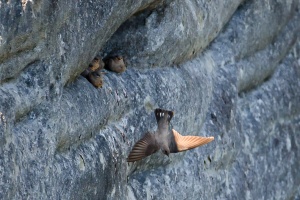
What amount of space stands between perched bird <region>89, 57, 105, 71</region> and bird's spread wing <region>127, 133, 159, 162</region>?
1.79 feet

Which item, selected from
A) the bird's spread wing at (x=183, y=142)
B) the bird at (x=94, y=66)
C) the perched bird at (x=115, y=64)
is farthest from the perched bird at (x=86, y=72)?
the bird's spread wing at (x=183, y=142)

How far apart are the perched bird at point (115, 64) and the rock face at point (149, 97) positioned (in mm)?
47

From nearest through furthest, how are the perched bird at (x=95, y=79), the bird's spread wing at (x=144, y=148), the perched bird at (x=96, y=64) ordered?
the perched bird at (x=95, y=79) < the perched bird at (x=96, y=64) < the bird's spread wing at (x=144, y=148)

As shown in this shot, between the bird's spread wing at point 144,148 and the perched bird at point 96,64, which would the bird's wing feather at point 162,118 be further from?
the perched bird at point 96,64

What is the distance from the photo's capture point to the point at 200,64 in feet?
27.1

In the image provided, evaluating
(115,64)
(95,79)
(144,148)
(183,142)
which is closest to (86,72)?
(95,79)

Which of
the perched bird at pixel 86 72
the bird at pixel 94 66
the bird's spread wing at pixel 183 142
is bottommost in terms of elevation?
the bird's spread wing at pixel 183 142

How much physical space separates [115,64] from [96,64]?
32 centimetres

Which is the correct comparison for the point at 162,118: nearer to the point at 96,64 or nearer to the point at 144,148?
the point at 144,148

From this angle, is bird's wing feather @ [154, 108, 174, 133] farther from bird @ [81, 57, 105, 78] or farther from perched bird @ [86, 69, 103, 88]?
perched bird @ [86, 69, 103, 88]

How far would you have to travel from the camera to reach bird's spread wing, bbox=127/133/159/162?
677 cm

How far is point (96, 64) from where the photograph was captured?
21.6 feet

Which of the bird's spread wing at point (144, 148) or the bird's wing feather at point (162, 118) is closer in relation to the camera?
the bird's spread wing at point (144, 148)

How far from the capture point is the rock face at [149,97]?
552cm
